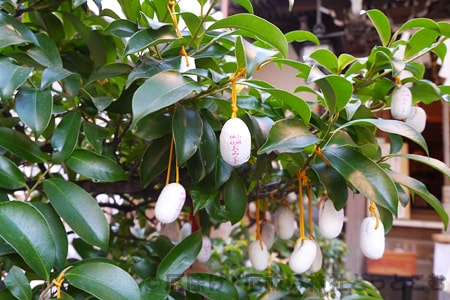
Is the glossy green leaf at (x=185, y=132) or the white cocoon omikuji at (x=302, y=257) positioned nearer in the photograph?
the glossy green leaf at (x=185, y=132)

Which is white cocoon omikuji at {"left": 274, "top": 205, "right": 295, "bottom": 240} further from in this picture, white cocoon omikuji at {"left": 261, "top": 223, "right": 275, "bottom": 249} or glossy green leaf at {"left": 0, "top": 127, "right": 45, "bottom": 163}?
glossy green leaf at {"left": 0, "top": 127, "right": 45, "bottom": 163}

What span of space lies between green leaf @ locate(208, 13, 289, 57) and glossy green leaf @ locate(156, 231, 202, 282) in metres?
0.31

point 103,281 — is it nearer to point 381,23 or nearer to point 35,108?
point 35,108

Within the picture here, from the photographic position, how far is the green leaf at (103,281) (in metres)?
0.41

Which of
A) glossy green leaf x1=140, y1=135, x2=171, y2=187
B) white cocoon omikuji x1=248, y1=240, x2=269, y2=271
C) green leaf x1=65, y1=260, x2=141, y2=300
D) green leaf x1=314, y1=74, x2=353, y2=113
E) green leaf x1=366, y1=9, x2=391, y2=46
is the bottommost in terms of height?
green leaf x1=65, y1=260, x2=141, y2=300

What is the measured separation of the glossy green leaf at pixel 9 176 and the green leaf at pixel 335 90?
14.6 inches

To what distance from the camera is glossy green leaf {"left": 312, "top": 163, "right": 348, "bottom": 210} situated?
1.60 ft

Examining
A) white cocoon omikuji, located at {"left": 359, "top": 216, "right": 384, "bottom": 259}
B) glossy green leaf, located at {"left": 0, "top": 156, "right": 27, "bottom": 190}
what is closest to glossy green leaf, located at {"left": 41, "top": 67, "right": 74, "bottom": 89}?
glossy green leaf, located at {"left": 0, "top": 156, "right": 27, "bottom": 190}

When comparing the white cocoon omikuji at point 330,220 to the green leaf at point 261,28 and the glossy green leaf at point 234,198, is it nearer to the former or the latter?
the glossy green leaf at point 234,198

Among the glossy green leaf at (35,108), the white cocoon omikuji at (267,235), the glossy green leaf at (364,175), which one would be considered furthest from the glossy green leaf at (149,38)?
the white cocoon omikuji at (267,235)

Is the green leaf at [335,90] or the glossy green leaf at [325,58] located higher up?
the glossy green leaf at [325,58]

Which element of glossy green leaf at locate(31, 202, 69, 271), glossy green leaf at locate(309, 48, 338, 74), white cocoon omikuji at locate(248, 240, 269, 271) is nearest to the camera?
glossy green leaf at locate(31, 202, 69, 271)

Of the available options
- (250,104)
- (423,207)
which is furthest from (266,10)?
(423,207)

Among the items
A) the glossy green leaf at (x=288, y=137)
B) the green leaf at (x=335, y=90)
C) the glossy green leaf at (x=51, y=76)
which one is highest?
the green leaf at (x=335, y=90)
